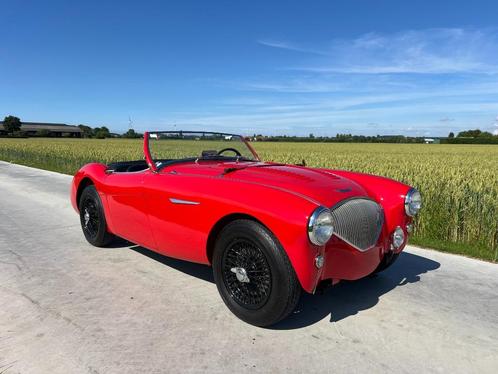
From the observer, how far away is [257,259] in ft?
9.37

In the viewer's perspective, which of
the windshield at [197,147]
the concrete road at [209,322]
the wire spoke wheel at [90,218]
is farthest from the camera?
the wire spoke wheel at [90,218]

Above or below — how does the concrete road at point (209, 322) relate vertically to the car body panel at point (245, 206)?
below

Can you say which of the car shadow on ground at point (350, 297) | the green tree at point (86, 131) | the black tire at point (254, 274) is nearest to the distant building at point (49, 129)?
the green tree at point (86, 131)

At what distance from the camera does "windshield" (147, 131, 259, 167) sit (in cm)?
441

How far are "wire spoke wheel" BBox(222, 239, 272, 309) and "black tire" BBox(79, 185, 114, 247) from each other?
2255 millimetres

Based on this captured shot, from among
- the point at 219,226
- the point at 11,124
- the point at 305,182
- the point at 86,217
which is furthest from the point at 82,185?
the point at 11,124

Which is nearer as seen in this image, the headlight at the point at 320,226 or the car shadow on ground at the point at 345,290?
the headlight at the point at 320,226

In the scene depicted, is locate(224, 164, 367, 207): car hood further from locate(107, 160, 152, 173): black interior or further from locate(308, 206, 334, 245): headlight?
locate(107, 160, 152, 173): black interior

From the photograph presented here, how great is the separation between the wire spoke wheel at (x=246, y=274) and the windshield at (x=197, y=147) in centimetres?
155

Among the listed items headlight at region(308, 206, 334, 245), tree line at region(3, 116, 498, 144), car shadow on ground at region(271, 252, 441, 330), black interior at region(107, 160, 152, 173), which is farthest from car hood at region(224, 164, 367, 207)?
tree line at region(3, 116, 498, 144)

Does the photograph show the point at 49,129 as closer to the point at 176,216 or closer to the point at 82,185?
the point at 82,185

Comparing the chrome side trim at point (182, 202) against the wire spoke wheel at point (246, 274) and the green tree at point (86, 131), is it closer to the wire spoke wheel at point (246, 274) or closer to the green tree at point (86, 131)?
the wire spoke wheel at point (246, 274)

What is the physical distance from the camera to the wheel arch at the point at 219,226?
114 inches

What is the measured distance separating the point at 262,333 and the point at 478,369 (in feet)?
4.52
